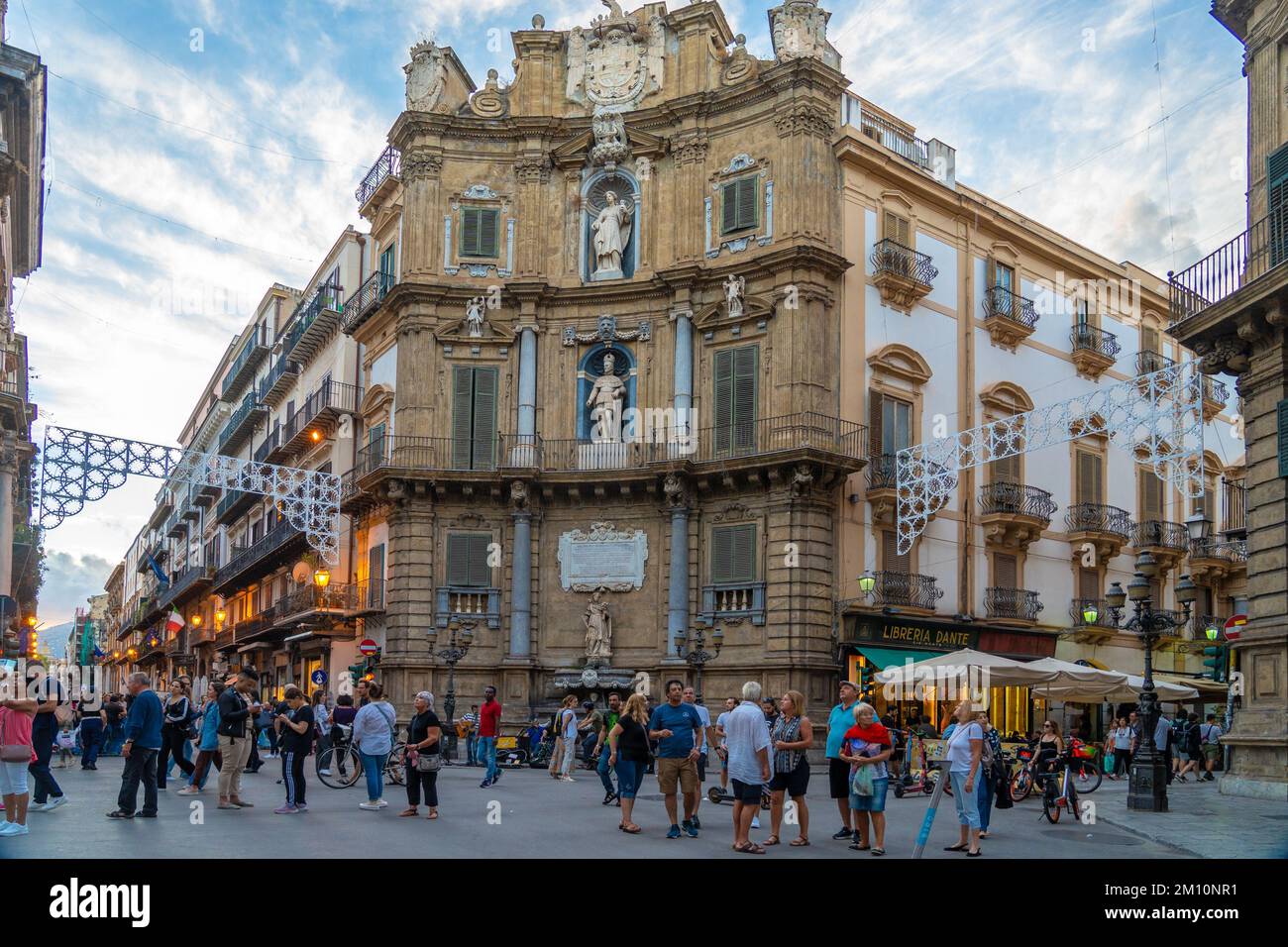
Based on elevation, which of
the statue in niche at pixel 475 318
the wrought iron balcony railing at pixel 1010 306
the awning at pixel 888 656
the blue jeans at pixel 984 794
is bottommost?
the blue jeans at pixel 984 794

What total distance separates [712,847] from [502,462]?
69.8 feet

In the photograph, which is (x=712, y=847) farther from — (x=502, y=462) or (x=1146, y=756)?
(x=502, y=462)

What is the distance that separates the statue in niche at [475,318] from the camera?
34.8m

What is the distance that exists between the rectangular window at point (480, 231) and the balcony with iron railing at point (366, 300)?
2552 millimetres

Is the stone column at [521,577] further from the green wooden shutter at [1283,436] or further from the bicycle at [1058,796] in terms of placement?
the green wooden shutter at [1283,436]

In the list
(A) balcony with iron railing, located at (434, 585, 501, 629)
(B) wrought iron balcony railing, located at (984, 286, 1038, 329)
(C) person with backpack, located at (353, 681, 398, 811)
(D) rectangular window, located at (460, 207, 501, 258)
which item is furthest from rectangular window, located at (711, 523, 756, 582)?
(C) person with backpack, located at (353, 681, 398, 811)

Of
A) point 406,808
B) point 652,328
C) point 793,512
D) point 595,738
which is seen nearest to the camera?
point 406,808

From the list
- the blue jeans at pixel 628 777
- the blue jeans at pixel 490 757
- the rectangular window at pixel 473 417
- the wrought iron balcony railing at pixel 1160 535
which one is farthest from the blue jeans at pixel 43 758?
the wrought iron balcony railing at pixel 1160 535

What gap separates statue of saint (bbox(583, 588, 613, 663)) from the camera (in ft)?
108

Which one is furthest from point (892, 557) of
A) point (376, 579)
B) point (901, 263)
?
point (376, 579)

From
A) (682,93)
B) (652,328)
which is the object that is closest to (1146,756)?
(652,328)

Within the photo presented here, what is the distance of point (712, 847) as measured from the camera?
13.9m

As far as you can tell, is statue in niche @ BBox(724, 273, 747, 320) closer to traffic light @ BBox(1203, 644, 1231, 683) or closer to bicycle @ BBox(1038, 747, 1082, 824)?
traffic light @ BBox(1203, 644, 1231, 683)

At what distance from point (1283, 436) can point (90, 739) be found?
21.4 m
